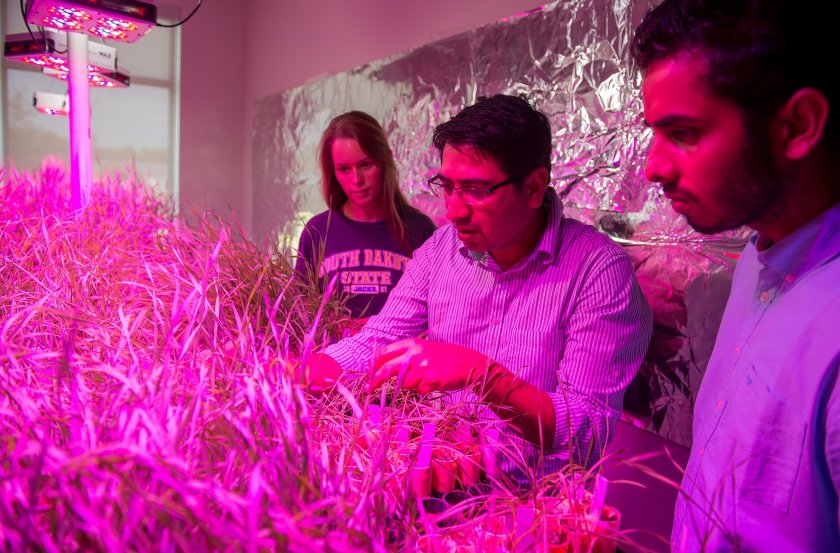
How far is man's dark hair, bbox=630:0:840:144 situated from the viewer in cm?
58

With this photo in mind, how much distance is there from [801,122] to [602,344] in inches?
21.1

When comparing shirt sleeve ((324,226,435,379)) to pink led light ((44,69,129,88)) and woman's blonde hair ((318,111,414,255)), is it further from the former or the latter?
pink led light ((44,69,129,88))

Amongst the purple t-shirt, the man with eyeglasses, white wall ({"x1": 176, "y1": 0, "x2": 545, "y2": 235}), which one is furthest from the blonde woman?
white wall ({"x1": 176, "y1": 0, "x2": 545, "y2": 235})

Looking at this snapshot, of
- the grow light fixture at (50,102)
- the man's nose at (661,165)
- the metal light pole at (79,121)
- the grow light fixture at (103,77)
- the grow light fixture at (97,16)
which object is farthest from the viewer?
the grow light fixture at (50,102)

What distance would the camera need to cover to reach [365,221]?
195cm

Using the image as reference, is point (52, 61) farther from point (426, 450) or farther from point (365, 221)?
point (426, 450)

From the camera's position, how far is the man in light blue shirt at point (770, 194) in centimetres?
58

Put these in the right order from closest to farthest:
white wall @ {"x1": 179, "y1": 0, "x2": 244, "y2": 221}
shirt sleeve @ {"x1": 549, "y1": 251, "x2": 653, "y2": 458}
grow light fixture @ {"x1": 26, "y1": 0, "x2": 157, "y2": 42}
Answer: shirt sleeve @ {"x1": 549, "y1": 251, "x2": 653, "y2": 458}
grow light fixture @ {"x1": 26, "y1": 0, "x2": 157, "y2": 42}
white wall @ {"x1": 179, "y1": 0, "x2": 244, "y2": 221}

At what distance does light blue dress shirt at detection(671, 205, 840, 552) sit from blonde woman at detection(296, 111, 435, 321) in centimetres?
122

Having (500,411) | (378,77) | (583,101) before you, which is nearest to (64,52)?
(378,77)

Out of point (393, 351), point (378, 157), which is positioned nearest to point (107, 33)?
point (378, 157)

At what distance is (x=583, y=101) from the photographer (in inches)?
67.8

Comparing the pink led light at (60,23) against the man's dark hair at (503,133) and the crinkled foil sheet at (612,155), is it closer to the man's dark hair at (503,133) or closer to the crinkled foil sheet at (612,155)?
the man's dark hair at (503,133)

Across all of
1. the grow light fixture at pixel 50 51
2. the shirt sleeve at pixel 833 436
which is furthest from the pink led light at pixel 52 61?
the shirt sleeve at pixel 833 436
